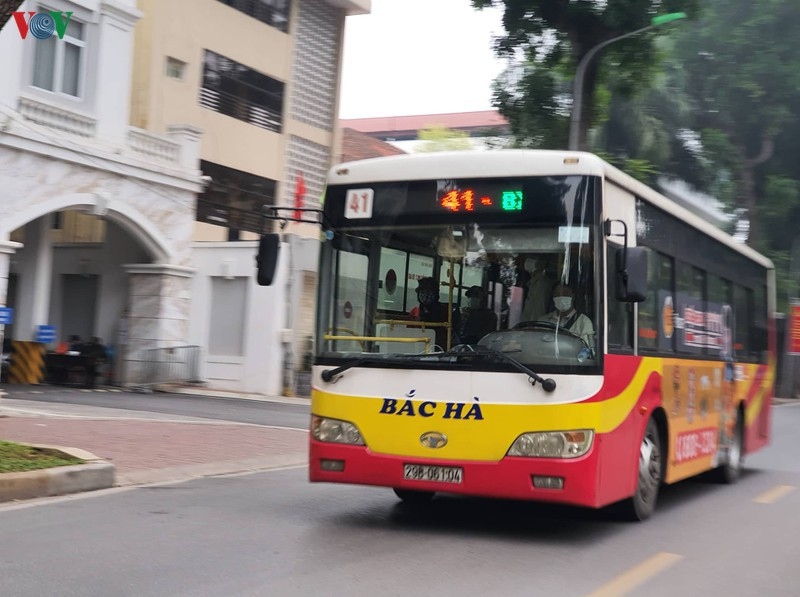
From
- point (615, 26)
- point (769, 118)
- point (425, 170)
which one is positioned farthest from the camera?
point (769, 118)

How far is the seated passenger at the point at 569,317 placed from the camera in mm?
7723

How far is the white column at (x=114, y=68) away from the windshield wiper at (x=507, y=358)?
54.7 ft

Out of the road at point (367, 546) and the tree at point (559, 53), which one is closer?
the road at point (367, 546)

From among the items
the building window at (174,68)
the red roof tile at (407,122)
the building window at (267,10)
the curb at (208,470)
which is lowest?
the curb at (208,470)

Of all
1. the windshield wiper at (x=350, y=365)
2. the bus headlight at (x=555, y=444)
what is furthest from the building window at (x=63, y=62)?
the bus headlight at (x=555, y=444)

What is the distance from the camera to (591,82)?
2594cm

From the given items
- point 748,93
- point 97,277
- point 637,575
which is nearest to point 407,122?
point 748,93

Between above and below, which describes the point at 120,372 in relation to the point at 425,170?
below

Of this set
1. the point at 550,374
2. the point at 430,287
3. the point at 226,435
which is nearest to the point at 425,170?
the point at 430,287

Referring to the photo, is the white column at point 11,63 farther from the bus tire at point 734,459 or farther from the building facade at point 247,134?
the bus tire at point 734,459

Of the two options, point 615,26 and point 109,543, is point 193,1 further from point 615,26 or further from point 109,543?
point 109,543

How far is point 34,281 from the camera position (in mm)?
24547

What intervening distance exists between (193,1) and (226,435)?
16182 millimetres

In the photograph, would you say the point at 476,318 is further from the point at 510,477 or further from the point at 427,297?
the point at 510,477
